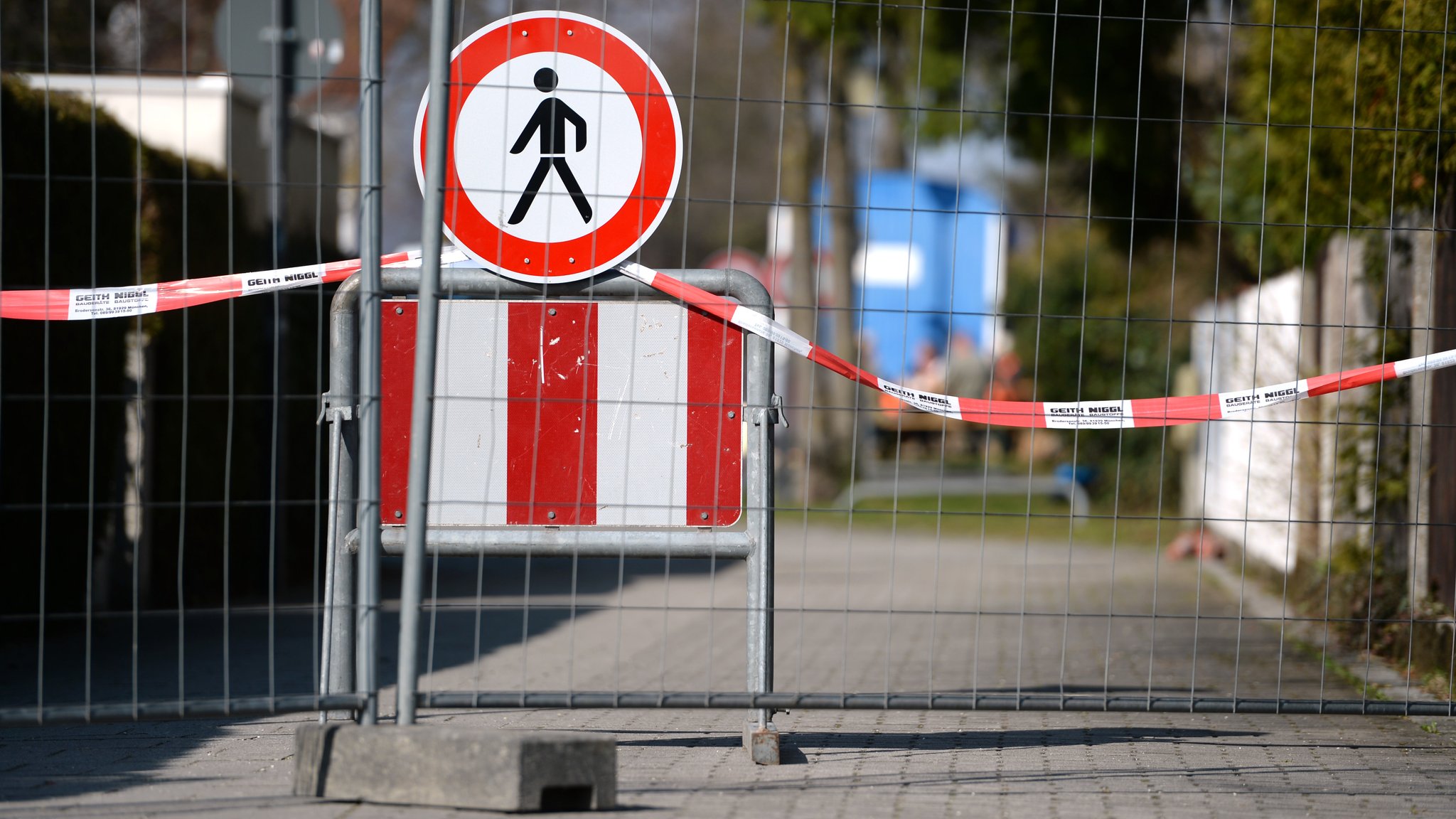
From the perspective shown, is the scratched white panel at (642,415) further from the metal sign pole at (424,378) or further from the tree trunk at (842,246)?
the tree trunk at (842,246)

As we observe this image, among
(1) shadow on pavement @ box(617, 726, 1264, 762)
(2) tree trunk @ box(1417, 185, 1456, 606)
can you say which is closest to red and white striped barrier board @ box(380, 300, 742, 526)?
(1) shadow on pavement @ box(617, 726, 1264, 762)

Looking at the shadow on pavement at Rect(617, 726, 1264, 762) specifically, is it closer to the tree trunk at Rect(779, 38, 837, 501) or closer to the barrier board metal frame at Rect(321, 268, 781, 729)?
the barrier board metal frame at Rect(321, 268, 781, 729)

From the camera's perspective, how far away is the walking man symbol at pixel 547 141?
4734 mm

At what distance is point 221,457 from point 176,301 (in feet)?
18.6

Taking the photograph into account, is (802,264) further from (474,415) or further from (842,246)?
(474,415)

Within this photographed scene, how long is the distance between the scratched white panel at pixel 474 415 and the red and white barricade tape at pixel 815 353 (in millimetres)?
226

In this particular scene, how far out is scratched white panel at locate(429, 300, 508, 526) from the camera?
4.95 m

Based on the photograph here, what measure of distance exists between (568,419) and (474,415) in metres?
0.31

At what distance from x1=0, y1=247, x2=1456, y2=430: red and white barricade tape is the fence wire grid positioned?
72 mm

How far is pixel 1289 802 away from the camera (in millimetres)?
4484

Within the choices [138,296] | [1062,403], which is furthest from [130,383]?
[1062,403]

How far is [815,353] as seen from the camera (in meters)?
4.89

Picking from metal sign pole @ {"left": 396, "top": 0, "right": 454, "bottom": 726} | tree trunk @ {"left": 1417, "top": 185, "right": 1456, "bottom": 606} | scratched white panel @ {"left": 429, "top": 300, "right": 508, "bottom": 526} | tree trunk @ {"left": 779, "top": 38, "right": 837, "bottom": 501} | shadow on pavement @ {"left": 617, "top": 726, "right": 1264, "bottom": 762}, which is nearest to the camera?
metal sign pole @ {"left": 396, "top": 0, "right": 454, "bottom": 726}

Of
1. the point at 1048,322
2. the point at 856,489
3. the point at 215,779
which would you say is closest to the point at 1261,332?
the point at 215,779
